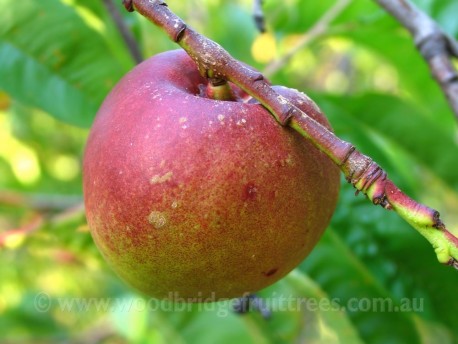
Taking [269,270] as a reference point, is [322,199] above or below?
above

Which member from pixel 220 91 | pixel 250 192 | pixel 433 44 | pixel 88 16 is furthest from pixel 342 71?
pixel 250 192

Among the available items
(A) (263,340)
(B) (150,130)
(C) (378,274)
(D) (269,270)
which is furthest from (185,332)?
(B) (150,130)

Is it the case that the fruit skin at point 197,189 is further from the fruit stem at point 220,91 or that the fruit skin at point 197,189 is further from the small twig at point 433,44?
the small twig at point 433,44

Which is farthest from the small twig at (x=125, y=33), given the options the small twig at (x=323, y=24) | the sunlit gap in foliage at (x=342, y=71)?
the sunlit gap in foliage at (x=342, y=71)

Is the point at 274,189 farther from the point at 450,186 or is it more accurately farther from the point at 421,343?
the point at 450,186

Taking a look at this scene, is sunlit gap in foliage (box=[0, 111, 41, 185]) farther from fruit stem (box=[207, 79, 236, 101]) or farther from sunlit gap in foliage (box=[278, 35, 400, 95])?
fruit stem (box=[207, 79, 236, 101])

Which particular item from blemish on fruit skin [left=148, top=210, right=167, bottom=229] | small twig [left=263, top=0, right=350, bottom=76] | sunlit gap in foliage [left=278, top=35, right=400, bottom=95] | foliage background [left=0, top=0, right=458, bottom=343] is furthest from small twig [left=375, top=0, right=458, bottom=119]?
sunlit gap in foliage [left=278, top=35, right=400, bottom=95]
